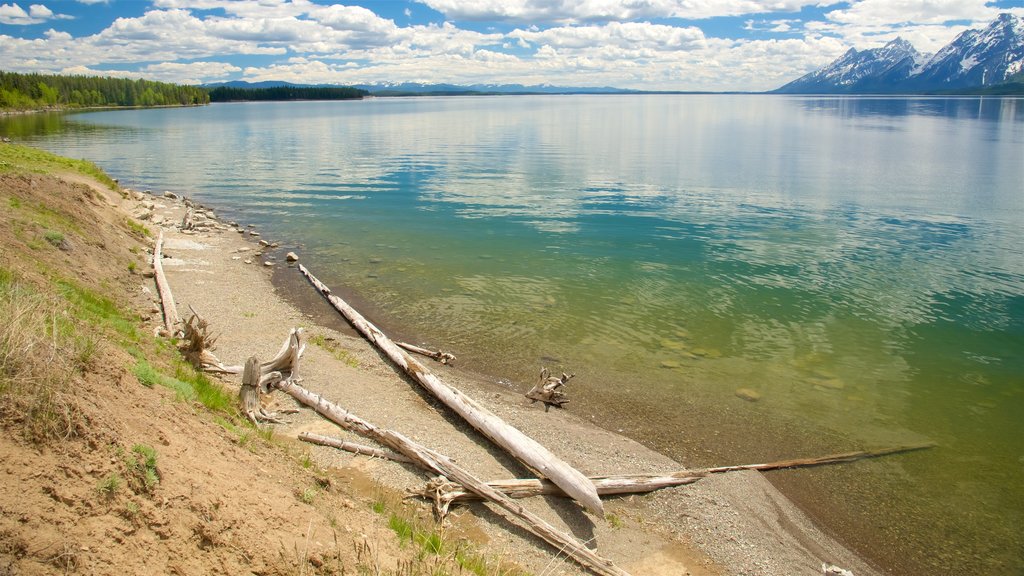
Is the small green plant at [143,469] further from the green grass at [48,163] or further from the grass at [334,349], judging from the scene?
the green grass at [48,163]

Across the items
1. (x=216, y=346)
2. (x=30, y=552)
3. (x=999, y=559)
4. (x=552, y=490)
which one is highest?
(x=30, y=552)

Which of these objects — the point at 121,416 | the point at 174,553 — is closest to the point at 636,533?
the point at 174,553

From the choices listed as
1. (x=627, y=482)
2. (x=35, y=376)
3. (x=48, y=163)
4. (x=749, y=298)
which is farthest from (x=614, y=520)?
(x=48, y=163)

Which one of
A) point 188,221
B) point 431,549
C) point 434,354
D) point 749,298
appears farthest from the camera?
point 188,221

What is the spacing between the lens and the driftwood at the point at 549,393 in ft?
53.5

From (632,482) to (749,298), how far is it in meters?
14.6

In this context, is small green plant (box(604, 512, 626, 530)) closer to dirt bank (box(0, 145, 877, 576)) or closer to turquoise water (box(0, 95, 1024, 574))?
dirt bank (box(0, 145, 877, 576))

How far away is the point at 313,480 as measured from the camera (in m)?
9.66

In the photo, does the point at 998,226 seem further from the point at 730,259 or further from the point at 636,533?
the point at 636,533

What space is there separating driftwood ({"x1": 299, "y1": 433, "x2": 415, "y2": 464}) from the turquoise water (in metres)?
5.96

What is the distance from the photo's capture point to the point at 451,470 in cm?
1149

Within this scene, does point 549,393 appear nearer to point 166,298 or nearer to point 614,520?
point 614,520

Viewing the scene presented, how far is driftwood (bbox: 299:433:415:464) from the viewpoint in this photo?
12.3 meters

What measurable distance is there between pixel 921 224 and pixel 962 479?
94.0 feet
